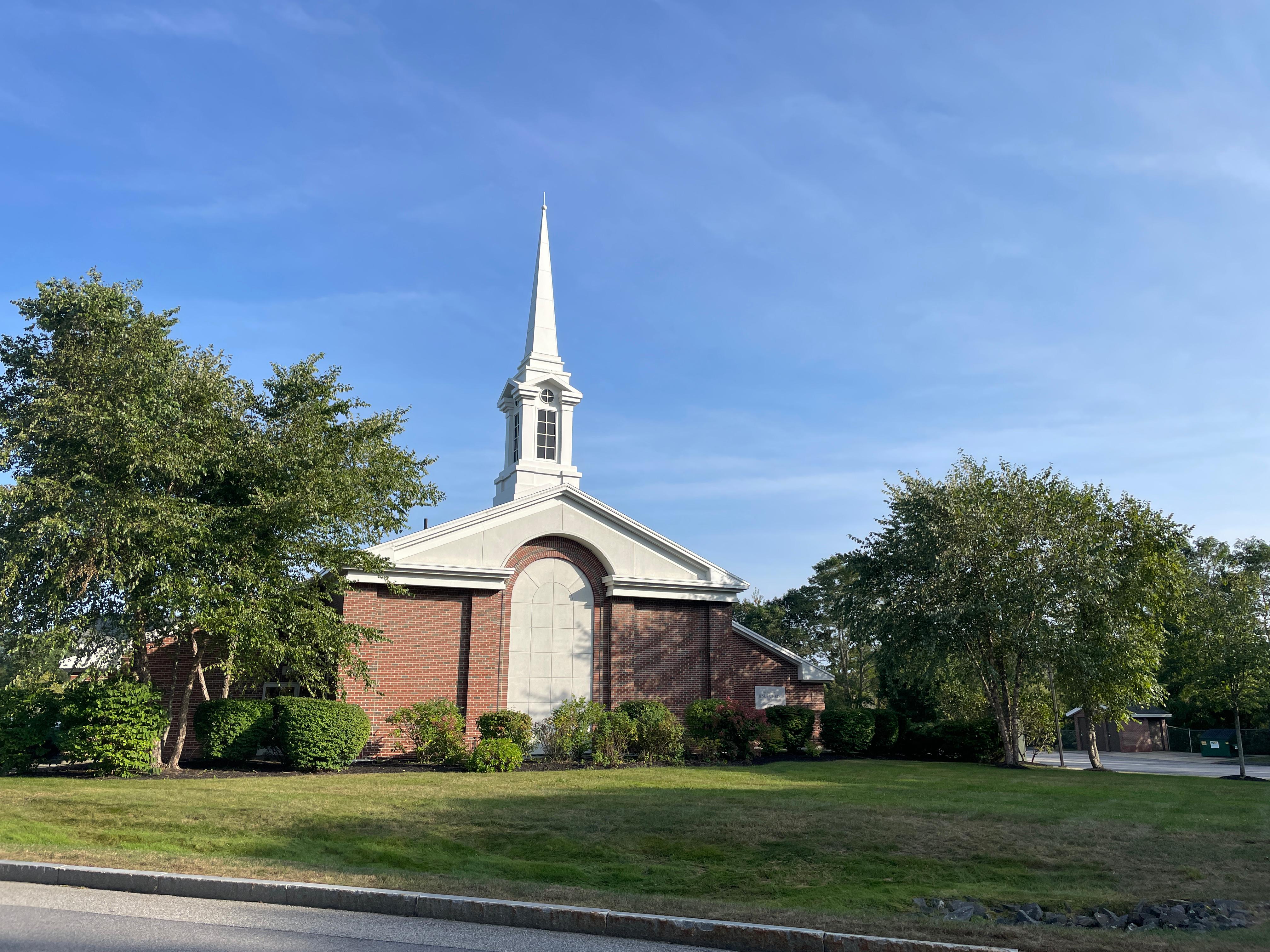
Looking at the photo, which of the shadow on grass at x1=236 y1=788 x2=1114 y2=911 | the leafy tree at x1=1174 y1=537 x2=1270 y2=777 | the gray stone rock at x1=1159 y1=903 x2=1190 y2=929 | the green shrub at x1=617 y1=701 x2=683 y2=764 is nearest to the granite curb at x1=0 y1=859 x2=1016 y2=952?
the shadow on grass at x1=236 y1=788 x2=1114 y2=911

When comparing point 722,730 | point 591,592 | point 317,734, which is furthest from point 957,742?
point 317,734

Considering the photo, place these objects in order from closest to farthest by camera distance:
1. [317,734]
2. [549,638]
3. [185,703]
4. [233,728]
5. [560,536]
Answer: [317,734]
[233,728]
[185,703]
[549,638]
[560,536]

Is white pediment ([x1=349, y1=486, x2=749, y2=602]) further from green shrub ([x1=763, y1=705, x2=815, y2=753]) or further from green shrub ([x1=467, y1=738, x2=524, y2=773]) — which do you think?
green shrub ([x1=467, y1=738, x2=524, y2=773])

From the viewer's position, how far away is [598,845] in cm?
1088

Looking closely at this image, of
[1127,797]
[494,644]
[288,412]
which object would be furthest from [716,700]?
[288,412]

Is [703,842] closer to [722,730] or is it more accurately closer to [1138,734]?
[722,730]

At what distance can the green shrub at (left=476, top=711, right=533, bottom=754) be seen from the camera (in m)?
21.1

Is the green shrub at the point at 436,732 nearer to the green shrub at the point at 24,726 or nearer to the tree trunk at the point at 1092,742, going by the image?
the green shrub at the point at 24,726

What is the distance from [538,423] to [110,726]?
52.4 feet

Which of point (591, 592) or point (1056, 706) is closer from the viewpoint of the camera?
point (591, 592)

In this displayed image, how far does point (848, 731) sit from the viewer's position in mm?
25312

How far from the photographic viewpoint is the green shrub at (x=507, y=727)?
21.1 meters

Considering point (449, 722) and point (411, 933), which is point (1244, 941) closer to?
point (411, 933)

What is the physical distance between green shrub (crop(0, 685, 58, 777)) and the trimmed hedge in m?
22.1
